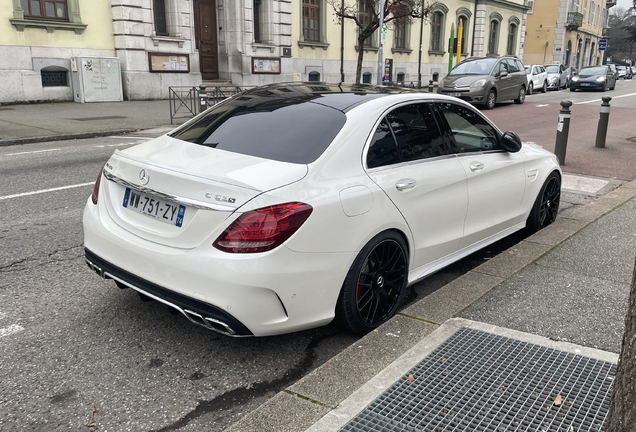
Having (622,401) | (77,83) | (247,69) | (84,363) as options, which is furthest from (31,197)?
(247,69)

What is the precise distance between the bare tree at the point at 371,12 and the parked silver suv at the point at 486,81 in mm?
3919

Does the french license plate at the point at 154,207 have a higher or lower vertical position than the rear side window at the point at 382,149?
lower

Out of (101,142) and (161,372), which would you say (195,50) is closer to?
(101,142)

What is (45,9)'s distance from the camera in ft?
60.3

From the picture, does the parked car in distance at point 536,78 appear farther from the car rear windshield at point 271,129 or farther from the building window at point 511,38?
the car rear windshield at point 271,129

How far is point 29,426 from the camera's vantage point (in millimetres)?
2770

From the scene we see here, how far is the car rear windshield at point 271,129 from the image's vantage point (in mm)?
3541

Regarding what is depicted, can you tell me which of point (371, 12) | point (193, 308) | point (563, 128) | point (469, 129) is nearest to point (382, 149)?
point (469, 129)

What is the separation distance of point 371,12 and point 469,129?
22.5 m

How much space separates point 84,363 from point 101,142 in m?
10.1

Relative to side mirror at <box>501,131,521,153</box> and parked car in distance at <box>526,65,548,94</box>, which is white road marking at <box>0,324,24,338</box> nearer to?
side mirror at <box>501,131,521,153</box>

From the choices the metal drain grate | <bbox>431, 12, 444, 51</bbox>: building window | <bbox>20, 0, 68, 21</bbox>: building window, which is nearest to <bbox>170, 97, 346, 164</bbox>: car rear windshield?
the metal drain grate

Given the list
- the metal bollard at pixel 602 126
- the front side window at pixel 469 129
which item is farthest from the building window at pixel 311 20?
the front side window at pixel 469 129

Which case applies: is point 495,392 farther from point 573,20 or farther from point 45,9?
point 573,20
